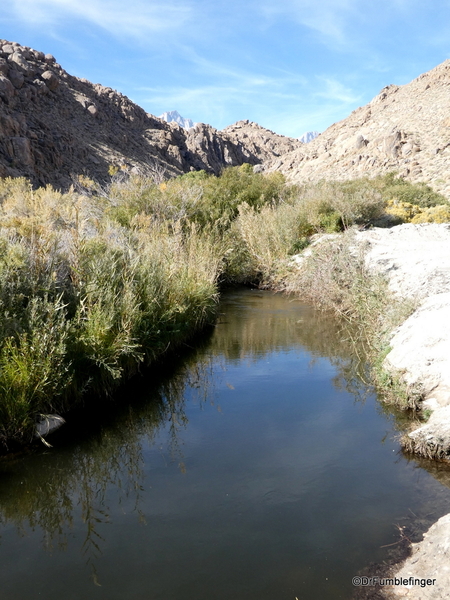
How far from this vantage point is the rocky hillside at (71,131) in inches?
1850

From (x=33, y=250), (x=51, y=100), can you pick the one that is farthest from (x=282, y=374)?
(x=51, y=100)

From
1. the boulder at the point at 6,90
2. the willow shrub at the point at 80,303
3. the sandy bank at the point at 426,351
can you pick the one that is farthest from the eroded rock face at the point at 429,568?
the boulder at the point at 6,90

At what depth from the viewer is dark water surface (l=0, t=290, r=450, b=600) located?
3.72 metres

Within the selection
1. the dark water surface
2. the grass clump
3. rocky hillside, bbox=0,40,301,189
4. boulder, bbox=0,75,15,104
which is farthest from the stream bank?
boulder, bbox=0,75,15,104

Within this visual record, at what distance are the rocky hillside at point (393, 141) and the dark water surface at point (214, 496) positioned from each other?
29.6 metres

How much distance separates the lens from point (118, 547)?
159 inches

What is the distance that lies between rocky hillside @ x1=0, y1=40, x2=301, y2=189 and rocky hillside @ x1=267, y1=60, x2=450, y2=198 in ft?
46.5

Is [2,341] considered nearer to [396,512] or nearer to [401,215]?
[396,512]

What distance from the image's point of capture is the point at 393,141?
151 ft

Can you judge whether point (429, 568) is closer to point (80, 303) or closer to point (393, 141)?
point (80, 303)

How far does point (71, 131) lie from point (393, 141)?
112ft

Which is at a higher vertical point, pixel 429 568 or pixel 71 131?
pixel 71 131

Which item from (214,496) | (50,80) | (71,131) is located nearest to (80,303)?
(214,496)

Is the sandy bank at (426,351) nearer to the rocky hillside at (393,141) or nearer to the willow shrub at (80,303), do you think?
the willow shrub at (80,303)
